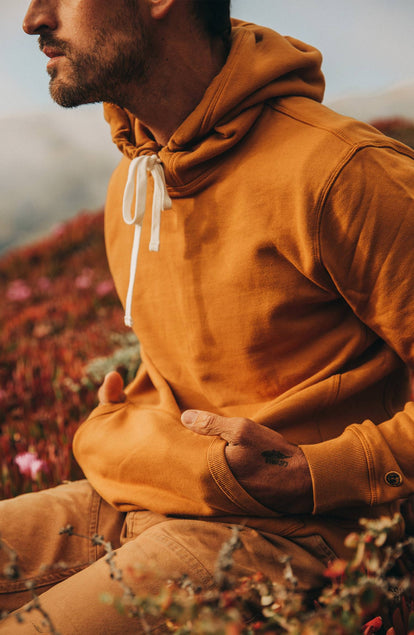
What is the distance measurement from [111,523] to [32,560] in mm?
312

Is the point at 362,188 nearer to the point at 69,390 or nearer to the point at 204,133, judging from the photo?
the point at 204,133

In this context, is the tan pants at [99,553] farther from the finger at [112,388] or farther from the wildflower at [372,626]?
the finger at [112,388]

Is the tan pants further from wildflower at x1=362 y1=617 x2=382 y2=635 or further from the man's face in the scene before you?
the man's face

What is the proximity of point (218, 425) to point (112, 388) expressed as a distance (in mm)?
661

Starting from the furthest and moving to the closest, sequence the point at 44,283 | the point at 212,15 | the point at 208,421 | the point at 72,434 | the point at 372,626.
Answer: the point at 44,283 < the point at 72,434 < the point at 212,15 < the point at 208,421 < the point at 372,626

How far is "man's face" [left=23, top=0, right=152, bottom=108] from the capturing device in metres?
2.08

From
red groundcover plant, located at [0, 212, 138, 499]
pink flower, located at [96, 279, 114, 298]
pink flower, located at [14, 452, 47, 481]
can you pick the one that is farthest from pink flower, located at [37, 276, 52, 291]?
pink flower, located at [14, 452, 47, 481]

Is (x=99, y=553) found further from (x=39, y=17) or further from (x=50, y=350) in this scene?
(x=50, y=350)

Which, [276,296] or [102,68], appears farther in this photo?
[102,68]

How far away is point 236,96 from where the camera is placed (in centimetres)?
196

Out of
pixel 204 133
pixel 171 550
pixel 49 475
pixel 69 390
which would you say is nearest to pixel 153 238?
pixel 204 133

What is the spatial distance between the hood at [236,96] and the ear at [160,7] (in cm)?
26

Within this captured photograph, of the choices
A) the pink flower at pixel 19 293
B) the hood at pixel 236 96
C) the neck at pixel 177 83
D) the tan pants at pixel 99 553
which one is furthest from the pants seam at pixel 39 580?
the pink flower at pixel 19 293

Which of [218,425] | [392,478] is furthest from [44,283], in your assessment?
[392,478]
